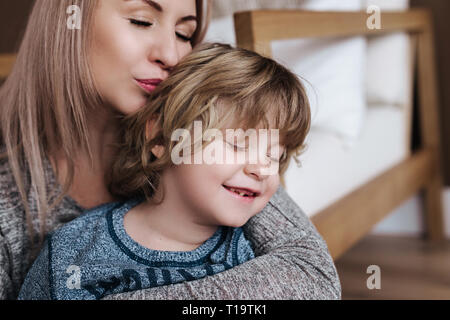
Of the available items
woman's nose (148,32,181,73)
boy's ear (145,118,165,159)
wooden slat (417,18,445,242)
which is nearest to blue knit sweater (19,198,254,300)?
boy's ear (145,118,165,159)

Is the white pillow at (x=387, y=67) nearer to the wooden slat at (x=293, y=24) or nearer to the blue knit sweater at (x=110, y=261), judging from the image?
the wooden slat at (x=293, y=24)

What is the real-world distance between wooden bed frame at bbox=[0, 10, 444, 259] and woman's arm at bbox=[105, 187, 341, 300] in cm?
26

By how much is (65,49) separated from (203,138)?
12.4 inches

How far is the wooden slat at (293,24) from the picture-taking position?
0.91m

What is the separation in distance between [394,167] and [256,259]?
931 millimetres

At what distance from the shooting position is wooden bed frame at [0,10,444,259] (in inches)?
37.7

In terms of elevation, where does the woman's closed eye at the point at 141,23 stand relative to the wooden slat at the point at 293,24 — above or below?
above

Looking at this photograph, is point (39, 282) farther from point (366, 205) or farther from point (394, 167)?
point (394, 167)

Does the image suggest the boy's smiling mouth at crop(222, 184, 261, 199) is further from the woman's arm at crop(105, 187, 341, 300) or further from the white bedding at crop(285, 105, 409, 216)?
the white bedding at crop(285, 105, 409, 216)

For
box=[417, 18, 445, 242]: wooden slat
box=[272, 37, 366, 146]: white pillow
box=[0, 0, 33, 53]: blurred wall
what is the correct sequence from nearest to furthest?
box=[272, 37, 366, 146]: white pillow → box=[417, 18, 445, 242]: wooden slat → box=[0, 0, 33, 53]: blurred wall

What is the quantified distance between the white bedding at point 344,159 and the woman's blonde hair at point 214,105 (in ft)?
0.94

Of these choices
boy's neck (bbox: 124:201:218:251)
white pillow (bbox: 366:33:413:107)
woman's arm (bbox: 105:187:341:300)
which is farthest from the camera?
white pillow (bbox: 366:33:413:107)

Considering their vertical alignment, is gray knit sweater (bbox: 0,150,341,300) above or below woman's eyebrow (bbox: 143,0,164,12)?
below

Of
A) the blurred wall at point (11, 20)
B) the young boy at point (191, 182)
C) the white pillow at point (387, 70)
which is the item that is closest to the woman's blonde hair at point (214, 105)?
the young boy at point (191, 182)
